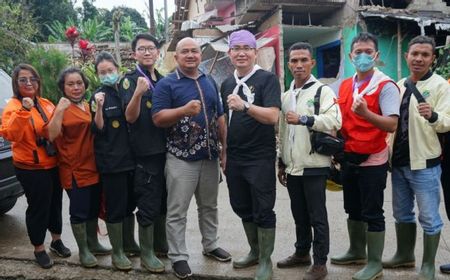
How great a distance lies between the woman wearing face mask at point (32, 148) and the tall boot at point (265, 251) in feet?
6.02

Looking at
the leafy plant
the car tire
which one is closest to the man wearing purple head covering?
the car tire

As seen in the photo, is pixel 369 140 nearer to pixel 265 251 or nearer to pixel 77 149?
pixel 265 251

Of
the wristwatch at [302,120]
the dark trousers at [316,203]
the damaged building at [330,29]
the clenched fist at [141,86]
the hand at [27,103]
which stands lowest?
the dark trousers at [316,203]

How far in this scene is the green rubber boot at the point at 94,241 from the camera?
3.95m

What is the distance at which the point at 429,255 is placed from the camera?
10.9ft

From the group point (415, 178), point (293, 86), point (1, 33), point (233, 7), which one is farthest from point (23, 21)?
point (415, 178)

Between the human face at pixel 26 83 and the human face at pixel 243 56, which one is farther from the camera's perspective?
the human face at pixel 26 83

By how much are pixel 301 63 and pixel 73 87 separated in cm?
189

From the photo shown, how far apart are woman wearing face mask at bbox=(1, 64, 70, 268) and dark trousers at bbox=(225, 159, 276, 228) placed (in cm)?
154

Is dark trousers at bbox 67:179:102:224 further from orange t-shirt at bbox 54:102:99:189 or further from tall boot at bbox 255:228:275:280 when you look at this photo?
tall boot at bbox 255:228:275:280

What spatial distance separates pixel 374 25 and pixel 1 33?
882 cm

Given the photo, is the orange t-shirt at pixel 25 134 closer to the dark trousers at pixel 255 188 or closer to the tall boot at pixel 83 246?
the tall boot at pixel 83 246

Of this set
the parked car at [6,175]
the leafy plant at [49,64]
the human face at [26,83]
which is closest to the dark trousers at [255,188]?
the human face at [26,83]

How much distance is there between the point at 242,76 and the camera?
3.48m
